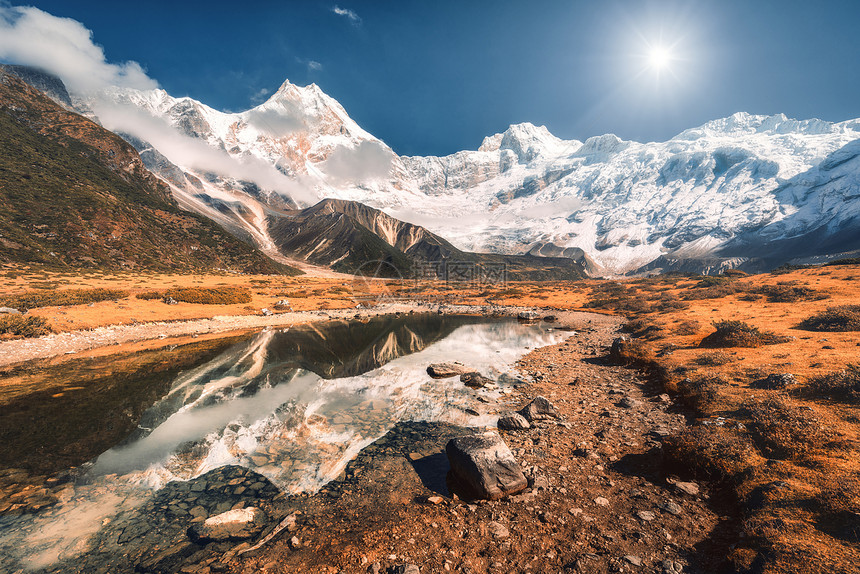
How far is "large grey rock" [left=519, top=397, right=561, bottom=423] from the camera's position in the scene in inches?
556

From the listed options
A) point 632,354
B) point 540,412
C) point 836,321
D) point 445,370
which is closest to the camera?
point 540,412

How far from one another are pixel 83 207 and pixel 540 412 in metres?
131

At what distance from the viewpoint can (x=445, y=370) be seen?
22.5m

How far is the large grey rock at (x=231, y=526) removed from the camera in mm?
8305

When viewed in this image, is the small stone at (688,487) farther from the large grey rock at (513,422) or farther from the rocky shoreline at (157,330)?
the rocky shoreline at (157,330)

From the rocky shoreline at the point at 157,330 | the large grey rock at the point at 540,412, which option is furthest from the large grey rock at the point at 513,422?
the rocky shoreline at the point at 157,330

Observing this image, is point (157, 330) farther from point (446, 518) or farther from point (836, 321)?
point (836, 321)

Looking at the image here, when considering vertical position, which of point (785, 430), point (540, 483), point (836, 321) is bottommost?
point (540, 483)

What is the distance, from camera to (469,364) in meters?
25.3

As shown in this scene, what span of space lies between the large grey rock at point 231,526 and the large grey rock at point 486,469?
591 centimetres

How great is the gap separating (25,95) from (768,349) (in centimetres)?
24006

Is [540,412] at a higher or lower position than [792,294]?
lower

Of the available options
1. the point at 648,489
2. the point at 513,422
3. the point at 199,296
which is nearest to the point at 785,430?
the point at 648,489

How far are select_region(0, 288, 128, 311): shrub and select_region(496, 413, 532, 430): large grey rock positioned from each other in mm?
45077
